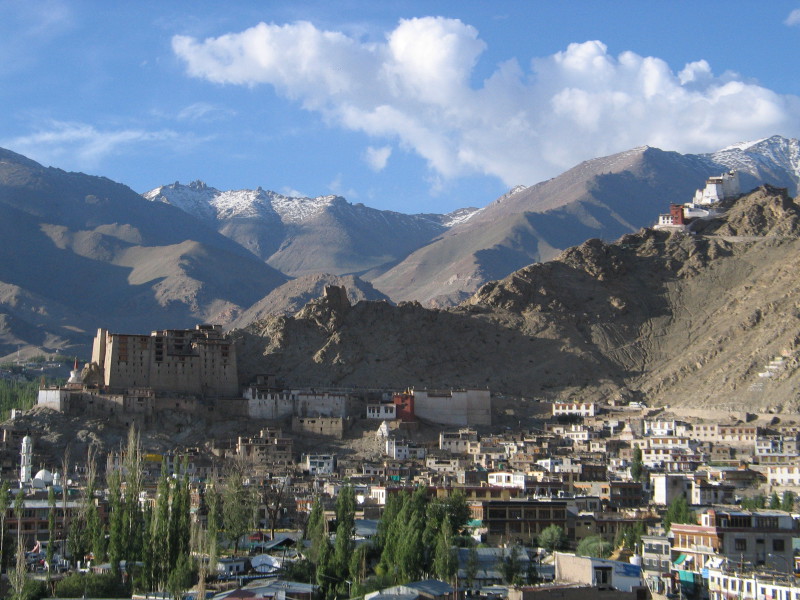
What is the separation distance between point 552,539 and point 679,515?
6508 millimetres

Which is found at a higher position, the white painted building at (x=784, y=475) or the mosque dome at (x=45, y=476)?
the white painted building at (x=784, y=475)

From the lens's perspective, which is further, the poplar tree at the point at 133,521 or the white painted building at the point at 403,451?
the white painted building at the point at 403,451

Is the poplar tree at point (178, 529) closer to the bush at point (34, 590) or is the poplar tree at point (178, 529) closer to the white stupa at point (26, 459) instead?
the bush at point (34, 590)

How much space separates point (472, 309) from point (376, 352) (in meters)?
17.4

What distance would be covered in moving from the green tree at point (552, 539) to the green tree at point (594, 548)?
3.80 ft

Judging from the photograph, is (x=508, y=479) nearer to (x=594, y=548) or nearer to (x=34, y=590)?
(x=594, y=548)

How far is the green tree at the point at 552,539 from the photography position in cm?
7969

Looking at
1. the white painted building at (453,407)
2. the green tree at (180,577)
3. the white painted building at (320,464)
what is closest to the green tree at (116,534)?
the green tree at (180,577)

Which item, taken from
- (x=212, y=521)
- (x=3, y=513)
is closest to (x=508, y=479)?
(x=212, y=521)

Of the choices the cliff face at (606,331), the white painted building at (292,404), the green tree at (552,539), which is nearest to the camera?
the green tree at (552,539)

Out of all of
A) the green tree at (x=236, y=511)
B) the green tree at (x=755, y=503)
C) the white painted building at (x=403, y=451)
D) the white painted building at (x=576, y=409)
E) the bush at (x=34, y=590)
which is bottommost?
the bush at (x=34, y=590)

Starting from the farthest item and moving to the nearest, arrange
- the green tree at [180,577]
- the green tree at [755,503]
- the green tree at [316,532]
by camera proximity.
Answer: the green tree at [755,503] < the green tree at [316,532] < the green tree at [180,577]

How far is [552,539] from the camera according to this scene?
80.1 meters

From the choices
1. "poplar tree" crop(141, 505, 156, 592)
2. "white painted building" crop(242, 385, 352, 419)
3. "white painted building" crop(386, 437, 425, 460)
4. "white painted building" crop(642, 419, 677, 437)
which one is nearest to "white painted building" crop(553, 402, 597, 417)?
"white painted building" crop(642, 419, 677, 437)
